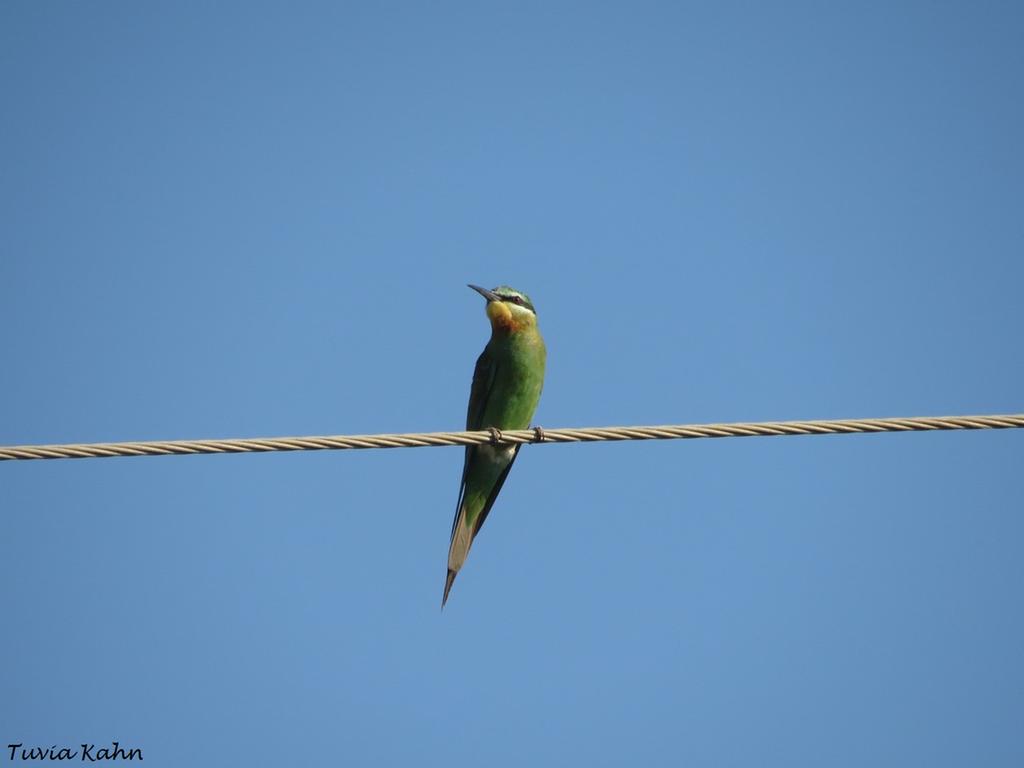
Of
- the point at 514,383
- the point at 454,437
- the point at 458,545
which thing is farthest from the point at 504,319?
the point at 454,437

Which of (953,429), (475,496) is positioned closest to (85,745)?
(475,496)

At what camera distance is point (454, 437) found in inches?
133

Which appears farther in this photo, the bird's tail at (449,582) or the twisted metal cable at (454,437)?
the bird's tail at (449,582)

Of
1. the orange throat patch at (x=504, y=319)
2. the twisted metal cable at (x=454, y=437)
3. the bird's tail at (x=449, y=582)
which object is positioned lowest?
the bird's tail at (x=449, y=582)

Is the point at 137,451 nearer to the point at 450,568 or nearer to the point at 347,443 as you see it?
the point at 347,443

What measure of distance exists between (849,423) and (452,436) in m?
1.32

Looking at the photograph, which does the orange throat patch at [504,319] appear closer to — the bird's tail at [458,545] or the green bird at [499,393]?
the green bird at [499,393]

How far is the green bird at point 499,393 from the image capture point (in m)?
5.47

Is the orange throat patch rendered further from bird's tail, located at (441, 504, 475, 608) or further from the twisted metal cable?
the twisted metal cable

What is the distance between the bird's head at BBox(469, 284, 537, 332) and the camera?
595 cm

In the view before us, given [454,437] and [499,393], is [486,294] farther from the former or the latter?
[454,437]

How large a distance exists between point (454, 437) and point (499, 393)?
2407 mm

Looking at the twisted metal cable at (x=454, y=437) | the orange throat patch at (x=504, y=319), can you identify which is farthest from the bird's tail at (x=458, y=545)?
the twisted metal cable at (x=454, y=437)

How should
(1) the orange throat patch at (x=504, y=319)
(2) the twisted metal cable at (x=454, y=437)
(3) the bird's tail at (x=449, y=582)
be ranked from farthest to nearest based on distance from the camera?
(1) the orange throat patch at (x=504, y=319)
(3) the bird's tail at (x=449, y=582)
(2) the twisted metal cable at (x=454, y=437)
